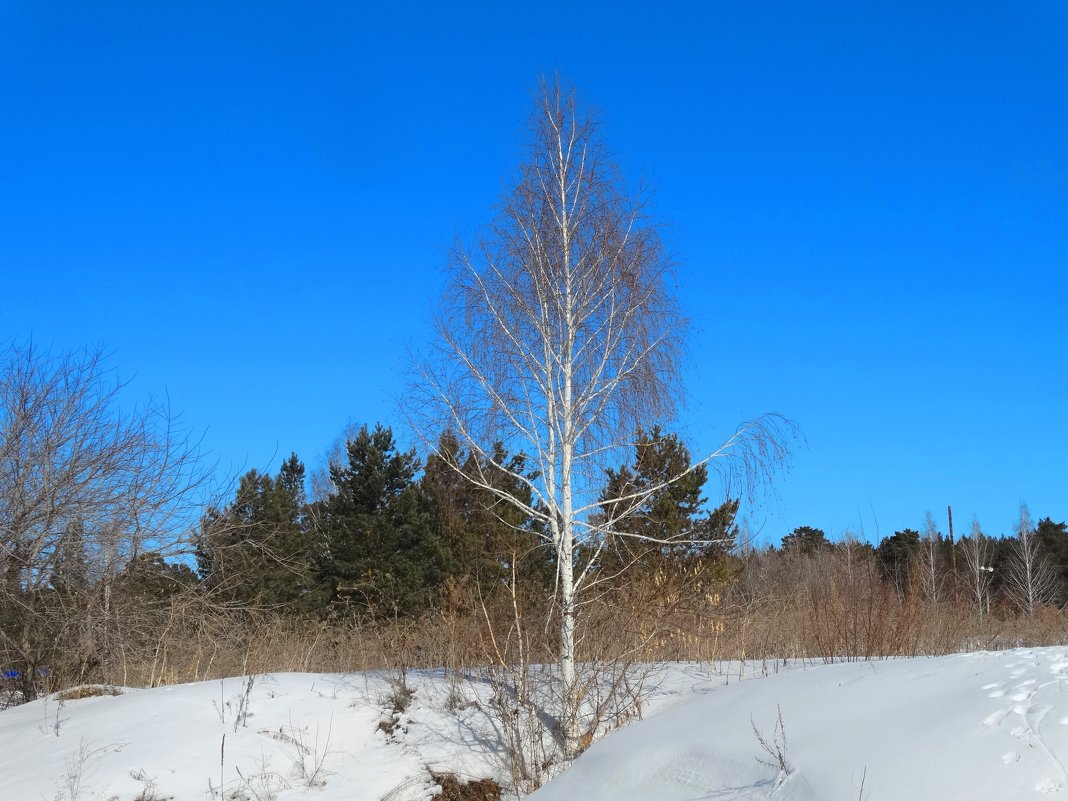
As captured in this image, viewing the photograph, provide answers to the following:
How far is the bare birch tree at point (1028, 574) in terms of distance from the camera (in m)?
35.1

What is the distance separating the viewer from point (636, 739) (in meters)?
6.88

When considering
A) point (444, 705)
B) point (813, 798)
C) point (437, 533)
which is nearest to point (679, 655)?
point (444, 705)

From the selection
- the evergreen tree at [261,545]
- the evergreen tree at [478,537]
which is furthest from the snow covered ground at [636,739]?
the evergreen tree at [478,537]

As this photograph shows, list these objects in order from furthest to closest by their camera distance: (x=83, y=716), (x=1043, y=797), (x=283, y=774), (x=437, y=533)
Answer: (x=437, y=533) → (x=83, y=716) → (x=283, y=774) → (x=1043, y=797)

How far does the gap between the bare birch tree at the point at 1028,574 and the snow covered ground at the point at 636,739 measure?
3034 cm

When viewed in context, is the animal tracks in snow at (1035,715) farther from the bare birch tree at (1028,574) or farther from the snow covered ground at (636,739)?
the bare birch tree at (1028,574)

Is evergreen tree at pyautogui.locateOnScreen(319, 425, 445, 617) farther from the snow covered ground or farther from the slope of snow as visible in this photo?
the slope of snow

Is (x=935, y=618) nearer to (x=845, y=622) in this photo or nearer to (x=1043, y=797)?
(x=845, y=622)

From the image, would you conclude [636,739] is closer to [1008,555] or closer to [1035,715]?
[1035,715]

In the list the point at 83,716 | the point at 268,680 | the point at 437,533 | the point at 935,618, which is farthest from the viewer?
the point at 437,533

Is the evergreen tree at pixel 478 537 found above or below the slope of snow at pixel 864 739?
above

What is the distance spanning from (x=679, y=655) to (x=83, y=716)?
22.3ft

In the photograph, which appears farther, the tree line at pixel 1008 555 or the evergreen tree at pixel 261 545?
the tree line at pixel 1008 555

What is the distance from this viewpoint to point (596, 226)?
33.3 ft
